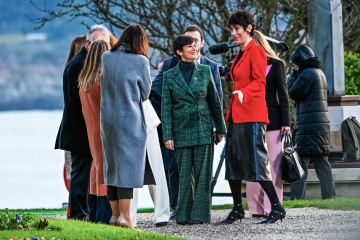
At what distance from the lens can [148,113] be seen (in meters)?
6.24

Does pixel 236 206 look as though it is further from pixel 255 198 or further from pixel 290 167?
pixel 290 167

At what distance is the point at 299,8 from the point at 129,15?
3988 mm

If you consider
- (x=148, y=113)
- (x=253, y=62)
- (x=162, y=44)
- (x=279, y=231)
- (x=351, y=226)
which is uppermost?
(x=162, y=44)

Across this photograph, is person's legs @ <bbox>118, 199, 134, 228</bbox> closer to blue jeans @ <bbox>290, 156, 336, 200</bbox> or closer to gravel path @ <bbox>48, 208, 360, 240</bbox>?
gravel path @ <bbox>48, 208, 360, 240</bbox>

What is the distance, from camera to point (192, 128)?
6785 mm

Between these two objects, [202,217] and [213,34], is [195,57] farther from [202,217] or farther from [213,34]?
[213,34]

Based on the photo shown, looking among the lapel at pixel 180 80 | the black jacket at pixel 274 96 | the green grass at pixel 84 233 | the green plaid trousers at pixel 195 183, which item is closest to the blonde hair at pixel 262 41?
the black jacket at pixel 274 96

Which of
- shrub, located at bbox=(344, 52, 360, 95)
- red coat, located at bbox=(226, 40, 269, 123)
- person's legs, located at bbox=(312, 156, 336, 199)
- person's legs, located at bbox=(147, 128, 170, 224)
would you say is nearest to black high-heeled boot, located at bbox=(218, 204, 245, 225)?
person's legs, located at bbox=(147, 128, 170, 224)

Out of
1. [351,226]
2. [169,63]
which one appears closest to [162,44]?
[169,63]

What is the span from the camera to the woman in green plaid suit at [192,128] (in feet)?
22.3

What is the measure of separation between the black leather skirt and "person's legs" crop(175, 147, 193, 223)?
0.41 meters

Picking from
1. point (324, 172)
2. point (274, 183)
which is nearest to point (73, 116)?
point (274, 183)

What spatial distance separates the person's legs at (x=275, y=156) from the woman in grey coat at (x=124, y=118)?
1.54 m

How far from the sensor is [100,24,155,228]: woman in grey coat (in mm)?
5941
